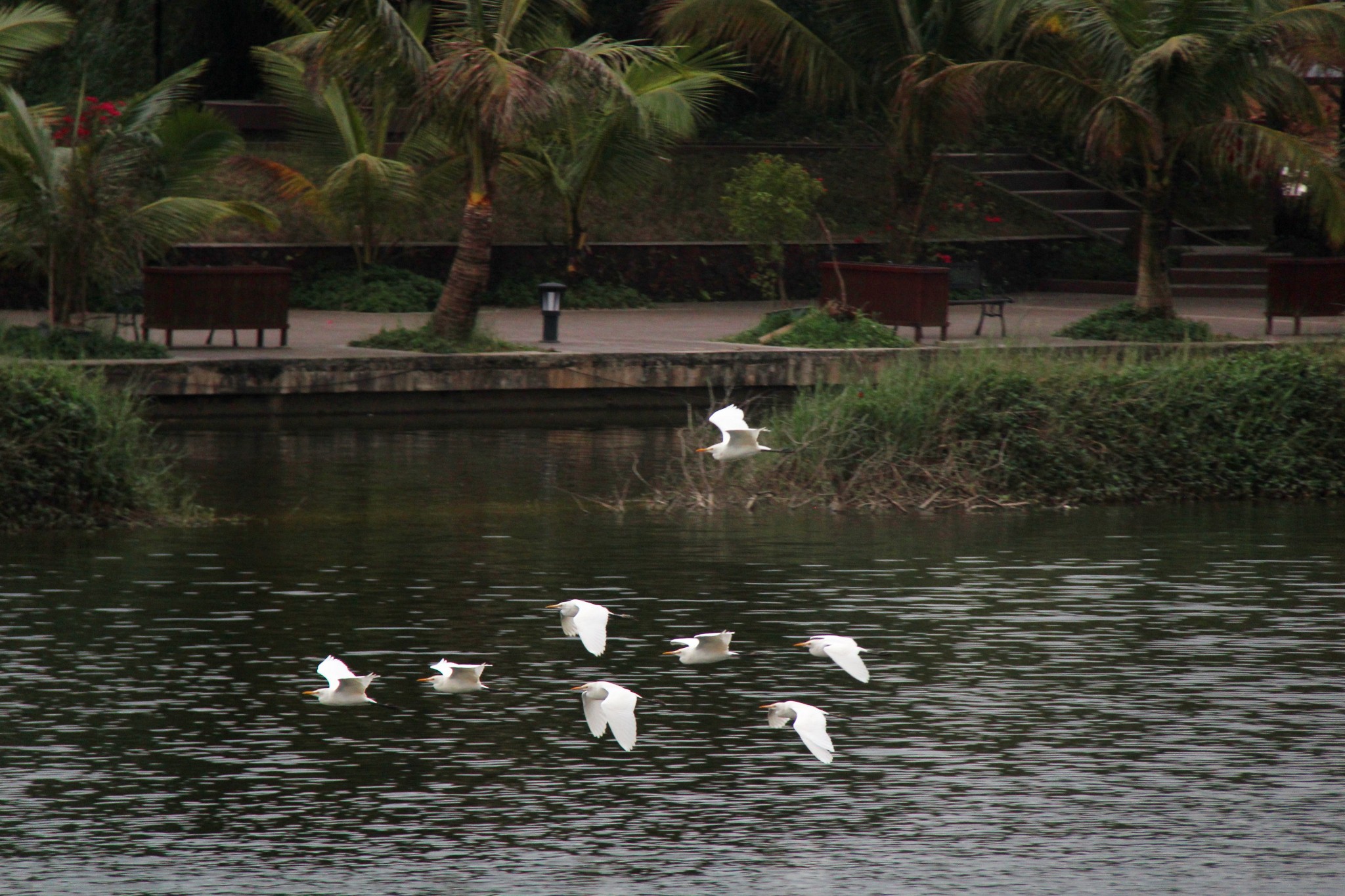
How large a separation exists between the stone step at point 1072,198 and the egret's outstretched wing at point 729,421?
24269 mm

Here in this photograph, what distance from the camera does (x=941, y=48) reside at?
90.7ft

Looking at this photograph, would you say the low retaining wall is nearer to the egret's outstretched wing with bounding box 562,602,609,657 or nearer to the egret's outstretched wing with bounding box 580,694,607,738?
the egret's outstretched wing with bounding box 562,602,609,657

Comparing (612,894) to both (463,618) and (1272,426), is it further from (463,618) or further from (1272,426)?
(1272,426)

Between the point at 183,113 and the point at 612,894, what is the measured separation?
16087 millimetres

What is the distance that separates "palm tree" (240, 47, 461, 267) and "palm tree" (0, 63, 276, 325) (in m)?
4.81

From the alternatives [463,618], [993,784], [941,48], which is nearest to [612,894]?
[993,784]

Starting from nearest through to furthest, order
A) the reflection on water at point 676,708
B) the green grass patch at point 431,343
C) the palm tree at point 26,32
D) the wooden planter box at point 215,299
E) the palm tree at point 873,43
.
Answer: the reflection on water at point 676,708
the palm tree at point 26,32
the wooden planter box at point 215,299
the green grass patch at point 431,343
the palm tree at point 873,43

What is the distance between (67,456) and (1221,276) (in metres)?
22.7

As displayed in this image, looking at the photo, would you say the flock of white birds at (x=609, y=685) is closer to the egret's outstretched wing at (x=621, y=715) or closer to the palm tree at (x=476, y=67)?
the egret's outstretched wing at (x=621, y=715)

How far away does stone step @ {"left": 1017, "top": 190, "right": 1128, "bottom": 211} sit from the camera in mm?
36156

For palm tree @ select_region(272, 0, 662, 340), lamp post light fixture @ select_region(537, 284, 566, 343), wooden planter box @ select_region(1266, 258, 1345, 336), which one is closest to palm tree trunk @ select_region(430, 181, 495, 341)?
palm tree @ select_region(272, 0, 662, 340)

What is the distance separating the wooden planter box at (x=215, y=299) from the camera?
2292cm

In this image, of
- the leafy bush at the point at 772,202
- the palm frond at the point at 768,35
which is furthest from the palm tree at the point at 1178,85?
the leafy bush at the point at 772,202

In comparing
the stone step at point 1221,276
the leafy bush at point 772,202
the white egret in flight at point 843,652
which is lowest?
the white egret in flight at point 843,652
